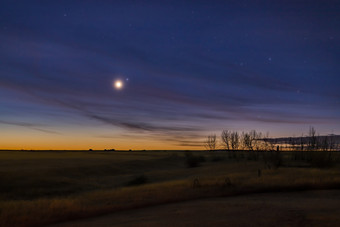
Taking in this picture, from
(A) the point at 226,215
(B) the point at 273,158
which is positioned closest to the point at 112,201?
(A) the point at 226,215

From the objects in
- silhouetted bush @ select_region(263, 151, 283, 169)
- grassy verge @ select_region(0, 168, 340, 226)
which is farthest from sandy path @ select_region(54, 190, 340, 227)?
silhouetted bush @ select_region(263, 151, 283, 169)

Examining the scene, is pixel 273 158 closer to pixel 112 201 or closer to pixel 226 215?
pixel 112 201

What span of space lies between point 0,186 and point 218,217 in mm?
25783

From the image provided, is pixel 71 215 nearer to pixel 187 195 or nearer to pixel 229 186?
pixel 187 195

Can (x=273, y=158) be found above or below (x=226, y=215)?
above

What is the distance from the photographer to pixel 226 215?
12.7m

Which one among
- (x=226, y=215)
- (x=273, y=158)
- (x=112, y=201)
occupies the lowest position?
(x=112, y=201)

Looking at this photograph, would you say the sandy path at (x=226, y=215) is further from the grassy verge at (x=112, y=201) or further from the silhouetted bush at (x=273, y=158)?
the silhouetted bush at (x=273, y=158)

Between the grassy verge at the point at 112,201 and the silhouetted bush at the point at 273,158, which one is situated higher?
the silhouetted bush at the point at 273,158

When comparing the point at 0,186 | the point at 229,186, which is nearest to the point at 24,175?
the point at 0,186

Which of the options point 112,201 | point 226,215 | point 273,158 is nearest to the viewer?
point 226,215

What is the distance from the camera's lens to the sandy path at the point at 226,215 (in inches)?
439

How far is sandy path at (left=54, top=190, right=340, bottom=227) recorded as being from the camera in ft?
36.6

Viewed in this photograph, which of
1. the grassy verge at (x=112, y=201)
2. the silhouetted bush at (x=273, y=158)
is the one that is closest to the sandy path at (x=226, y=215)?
the grassy verge at (x=112, y=201)
